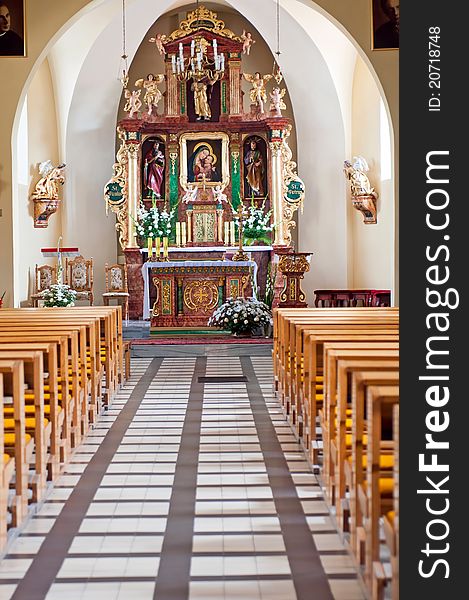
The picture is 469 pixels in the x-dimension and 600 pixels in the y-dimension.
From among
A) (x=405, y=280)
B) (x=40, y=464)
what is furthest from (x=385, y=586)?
(x=40, y=464)

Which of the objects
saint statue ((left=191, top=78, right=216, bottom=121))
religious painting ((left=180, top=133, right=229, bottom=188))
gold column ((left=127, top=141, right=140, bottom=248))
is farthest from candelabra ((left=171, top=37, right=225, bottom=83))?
gold column ((left=127, top=141, right=140, bottom=248))

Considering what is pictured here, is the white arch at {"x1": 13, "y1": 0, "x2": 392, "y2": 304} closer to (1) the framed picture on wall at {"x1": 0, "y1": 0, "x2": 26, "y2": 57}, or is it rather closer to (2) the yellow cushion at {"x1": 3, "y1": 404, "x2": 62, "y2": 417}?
(1) the framed picture on wall at {"x1": 0, "y1": 0, "x2": 26, "y2": 57}

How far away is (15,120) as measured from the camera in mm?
12305

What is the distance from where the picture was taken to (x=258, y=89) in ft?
56.1

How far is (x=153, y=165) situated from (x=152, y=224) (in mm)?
1487

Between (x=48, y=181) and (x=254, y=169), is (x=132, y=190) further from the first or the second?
(x=254, y=169)

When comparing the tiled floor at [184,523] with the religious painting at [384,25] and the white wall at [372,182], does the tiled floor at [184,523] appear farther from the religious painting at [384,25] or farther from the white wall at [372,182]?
the white wall at [372,182]

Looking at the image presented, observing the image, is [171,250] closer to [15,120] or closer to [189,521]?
[15,120]

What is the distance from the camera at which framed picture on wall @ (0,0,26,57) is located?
1204 cm

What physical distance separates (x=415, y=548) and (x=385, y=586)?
0.50m

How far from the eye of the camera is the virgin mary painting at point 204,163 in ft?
57.6

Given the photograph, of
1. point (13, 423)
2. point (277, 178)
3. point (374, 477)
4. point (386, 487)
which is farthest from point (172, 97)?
point (374, 477)

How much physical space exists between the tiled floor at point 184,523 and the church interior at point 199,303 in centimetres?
2

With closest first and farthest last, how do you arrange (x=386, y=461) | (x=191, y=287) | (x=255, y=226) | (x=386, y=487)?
(x=386, y=487)
(x=386, y=461)
(x=191, y=287)
(x=255, y=226)
